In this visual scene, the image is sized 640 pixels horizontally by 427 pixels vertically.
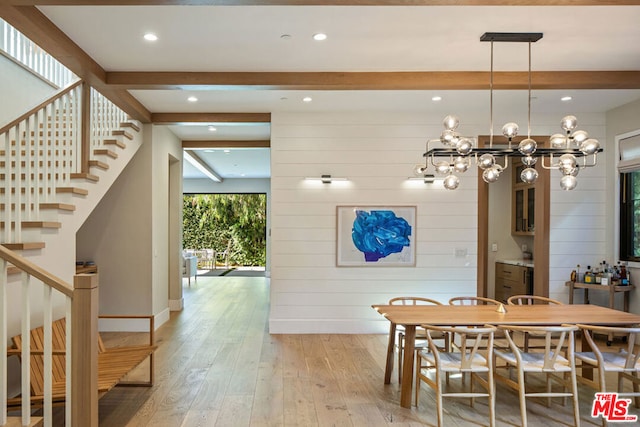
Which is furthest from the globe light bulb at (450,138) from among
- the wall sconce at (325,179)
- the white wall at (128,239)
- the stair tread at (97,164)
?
the white wall at (128,239)

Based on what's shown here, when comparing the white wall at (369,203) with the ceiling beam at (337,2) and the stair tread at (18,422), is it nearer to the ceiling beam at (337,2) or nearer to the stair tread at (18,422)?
the ceiling beam at (337,2)

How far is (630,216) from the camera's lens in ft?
18.4

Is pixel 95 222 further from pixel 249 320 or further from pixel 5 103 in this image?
pixel 249 320

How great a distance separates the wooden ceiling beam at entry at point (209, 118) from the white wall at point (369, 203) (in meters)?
0.24

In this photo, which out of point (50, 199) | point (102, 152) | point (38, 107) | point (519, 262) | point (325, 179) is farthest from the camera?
point (519, 262)

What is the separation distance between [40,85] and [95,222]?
192 cm

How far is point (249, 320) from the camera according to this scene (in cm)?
684

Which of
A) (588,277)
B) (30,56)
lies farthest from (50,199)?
(588,277)

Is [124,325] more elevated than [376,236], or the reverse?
[376,236]

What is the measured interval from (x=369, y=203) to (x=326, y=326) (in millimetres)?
1800

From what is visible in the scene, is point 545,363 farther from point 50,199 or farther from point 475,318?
point 50,199

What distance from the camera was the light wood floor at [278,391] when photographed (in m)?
3.33

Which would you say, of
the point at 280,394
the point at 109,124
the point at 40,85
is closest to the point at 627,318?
the point at 280,394

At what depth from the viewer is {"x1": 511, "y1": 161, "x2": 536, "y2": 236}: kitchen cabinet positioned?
23.5 feet
